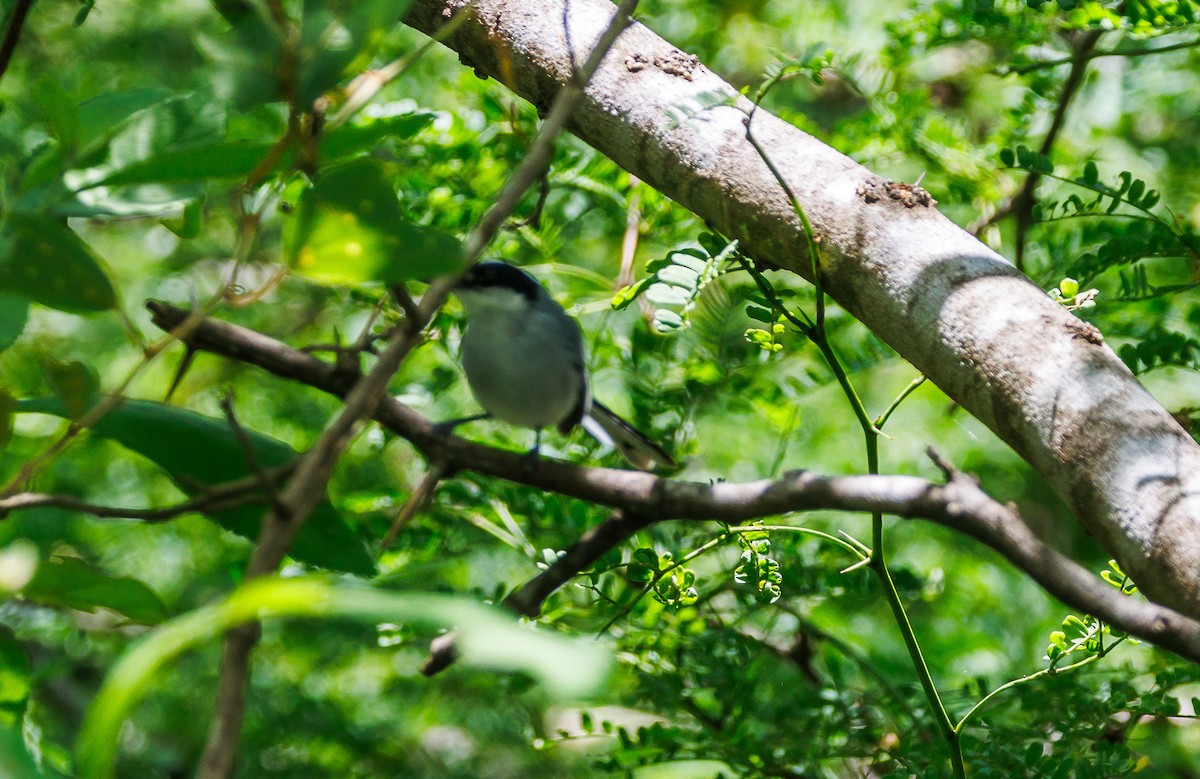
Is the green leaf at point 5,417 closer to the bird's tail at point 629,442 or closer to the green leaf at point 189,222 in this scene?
the green leaf at point 189,222

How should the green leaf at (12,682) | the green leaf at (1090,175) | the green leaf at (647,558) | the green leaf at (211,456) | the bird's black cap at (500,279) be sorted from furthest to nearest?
the bird's black cap at (500,279) → the green leaf at (1090,175) → the green leaf at (647,558) → the green leaf at (211,456) → the green leaf at (12,682)

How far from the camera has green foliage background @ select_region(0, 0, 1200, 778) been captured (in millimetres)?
871

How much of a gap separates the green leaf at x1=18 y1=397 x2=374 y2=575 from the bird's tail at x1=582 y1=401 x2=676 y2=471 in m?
1.50

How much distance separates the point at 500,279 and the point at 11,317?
256 centimetres

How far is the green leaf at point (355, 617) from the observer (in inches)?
18.8

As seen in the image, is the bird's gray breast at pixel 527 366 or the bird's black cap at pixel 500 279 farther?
the bird's black cap at pixel 500 279

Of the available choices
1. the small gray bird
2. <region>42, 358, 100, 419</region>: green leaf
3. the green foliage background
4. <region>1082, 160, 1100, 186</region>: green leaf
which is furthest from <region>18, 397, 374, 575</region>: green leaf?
the small gray bird

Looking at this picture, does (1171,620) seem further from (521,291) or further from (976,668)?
(521,291)

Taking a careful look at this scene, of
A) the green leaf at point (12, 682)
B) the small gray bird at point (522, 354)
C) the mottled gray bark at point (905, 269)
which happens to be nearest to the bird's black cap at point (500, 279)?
the small gray bird at point (522, 354)

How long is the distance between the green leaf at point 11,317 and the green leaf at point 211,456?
0.63ft

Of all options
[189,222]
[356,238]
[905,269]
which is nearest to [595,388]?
[905,269]

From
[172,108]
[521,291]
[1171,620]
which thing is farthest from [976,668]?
[172,108]

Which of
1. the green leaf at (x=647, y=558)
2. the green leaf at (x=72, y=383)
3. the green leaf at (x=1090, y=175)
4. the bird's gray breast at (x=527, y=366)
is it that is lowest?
the green leaf at (x=72, y=383)

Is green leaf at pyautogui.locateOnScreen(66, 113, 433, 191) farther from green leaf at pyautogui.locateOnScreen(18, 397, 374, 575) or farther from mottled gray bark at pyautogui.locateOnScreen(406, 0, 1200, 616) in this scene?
mottled gray bark at pyautogui.locateOnScreen(406, 0, 1200, 616)
